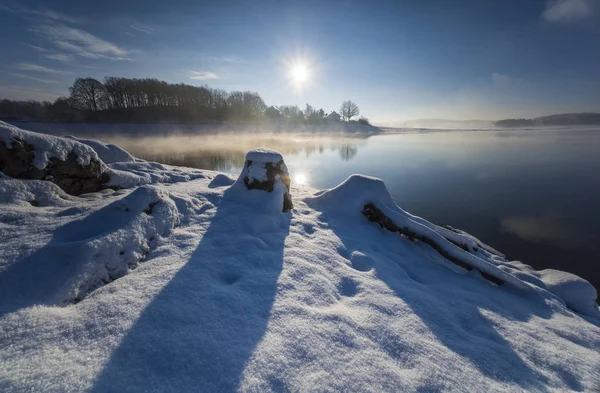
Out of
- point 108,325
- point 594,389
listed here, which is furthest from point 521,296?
point 108,325

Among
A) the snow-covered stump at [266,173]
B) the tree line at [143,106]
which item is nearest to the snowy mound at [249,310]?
the snow-covered stump at [266,173]

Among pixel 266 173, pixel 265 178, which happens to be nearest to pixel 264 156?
pixel 266 173

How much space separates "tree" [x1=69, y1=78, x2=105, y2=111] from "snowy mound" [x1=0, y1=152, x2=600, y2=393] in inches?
2673

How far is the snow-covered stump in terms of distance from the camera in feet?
18.8

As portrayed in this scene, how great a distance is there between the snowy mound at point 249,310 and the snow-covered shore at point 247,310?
0.6 inches

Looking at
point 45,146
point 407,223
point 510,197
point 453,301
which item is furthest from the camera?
point 510,197

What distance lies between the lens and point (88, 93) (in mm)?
52469

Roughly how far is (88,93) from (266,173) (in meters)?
70.3

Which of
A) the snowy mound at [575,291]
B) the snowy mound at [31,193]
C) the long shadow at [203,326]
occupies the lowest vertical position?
the snowy mound at [575,291]

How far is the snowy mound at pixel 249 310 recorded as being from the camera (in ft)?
6.07

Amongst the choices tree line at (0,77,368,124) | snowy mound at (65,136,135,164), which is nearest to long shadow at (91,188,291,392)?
snowy mound at (65,136,135,164)

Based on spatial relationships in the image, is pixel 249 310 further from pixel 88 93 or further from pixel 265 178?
pixel 88 93

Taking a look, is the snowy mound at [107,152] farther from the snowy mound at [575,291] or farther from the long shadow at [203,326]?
the snowy mound at [575,291]

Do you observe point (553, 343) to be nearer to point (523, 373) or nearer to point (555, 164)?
point (523, 373)
